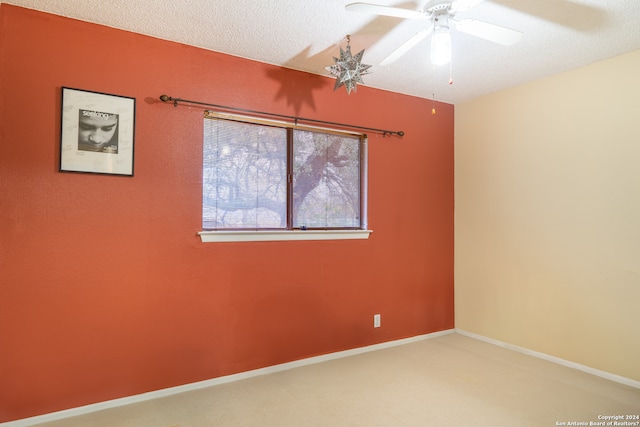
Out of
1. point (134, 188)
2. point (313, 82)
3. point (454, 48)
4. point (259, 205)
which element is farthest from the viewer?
point (313, 82)

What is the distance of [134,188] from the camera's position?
2.48 metres

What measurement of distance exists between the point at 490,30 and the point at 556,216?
1959 millimetres

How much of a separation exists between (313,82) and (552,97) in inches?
81.2

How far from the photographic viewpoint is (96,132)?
7.72 ft

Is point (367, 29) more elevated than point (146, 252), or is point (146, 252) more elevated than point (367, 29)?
point (367, 29)

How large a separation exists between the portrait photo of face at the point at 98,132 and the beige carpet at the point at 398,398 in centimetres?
167

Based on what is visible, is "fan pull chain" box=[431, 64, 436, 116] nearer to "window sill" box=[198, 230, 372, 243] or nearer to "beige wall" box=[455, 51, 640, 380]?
"beige wall" box=[455, 51, 640, 380]

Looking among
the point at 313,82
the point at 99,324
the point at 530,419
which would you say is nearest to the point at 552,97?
the point at 313,82

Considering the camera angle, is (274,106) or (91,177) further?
(274,106)

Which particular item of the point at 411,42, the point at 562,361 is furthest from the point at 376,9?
the point at 562,361

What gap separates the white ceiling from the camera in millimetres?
2139

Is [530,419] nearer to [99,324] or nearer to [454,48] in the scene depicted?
[454,48]

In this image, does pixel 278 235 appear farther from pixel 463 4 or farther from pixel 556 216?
pixel 556 216

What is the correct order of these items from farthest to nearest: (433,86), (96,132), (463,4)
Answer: (433,86) → (96,132) → (463,4)
